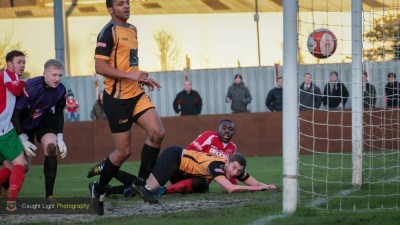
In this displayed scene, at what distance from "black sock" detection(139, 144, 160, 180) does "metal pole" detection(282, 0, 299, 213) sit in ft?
6.20

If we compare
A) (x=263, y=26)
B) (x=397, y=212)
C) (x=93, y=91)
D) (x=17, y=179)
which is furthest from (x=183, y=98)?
(x=397, y=212)

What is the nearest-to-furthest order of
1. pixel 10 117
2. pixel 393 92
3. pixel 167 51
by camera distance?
pixel 10 117, pixel 393 92, pixel 167 51

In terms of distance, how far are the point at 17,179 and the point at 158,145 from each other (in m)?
1.68

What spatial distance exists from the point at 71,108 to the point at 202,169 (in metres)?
16.4

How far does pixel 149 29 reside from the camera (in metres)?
34.3

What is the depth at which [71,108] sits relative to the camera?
29031 mm

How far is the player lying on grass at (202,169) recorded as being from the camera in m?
12.7

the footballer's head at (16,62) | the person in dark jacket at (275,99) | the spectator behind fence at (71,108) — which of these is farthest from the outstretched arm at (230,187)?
the spectator behind fence at (71,108)

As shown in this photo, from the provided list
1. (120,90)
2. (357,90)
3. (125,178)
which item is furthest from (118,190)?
(357,90)

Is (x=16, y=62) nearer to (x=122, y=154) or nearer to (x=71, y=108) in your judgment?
(x=122, y=154)

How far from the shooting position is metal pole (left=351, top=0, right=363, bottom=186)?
13.2 m

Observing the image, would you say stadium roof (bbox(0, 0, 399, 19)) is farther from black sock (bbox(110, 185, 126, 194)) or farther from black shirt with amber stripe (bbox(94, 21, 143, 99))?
black shirt with amber stripe (bbox(94, 21, 143, 99))

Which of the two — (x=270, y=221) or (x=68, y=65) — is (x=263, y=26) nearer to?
(x=68, y=65)

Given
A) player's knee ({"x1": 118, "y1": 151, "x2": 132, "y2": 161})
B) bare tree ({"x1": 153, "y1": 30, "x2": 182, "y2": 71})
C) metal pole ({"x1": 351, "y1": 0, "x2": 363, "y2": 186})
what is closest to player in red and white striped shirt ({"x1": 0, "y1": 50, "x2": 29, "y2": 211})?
player's knee ({"x1": 118, "y1": 151, "x2": 132, "y2": 161})
